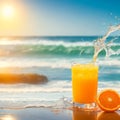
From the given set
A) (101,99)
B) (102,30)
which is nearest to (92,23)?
(102,30)

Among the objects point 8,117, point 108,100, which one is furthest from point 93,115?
point 8,117

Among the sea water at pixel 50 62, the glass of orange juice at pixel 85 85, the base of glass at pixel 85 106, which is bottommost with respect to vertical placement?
the base of glass at pixel 85 106

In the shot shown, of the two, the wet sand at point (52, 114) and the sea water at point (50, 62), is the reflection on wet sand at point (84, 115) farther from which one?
the sea water at point (50, 62)

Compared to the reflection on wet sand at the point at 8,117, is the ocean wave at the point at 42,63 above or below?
above

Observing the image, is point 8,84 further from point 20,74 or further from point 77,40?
point 77,40

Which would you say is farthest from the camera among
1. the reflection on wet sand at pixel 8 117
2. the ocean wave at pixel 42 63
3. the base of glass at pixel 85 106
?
the ocean wave at pixel 42 63

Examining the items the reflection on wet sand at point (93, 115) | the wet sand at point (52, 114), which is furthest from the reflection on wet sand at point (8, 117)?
the reflection on wet sand at point (93, 115)

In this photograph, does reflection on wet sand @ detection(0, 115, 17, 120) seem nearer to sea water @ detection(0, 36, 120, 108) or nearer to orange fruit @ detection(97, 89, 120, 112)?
orange fruit @ detection(97, 89, 120, 112)

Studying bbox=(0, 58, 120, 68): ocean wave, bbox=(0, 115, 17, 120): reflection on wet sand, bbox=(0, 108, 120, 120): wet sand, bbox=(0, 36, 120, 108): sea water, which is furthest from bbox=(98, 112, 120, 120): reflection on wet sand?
bbox=(0, 58, 120, 68): ocean wave
